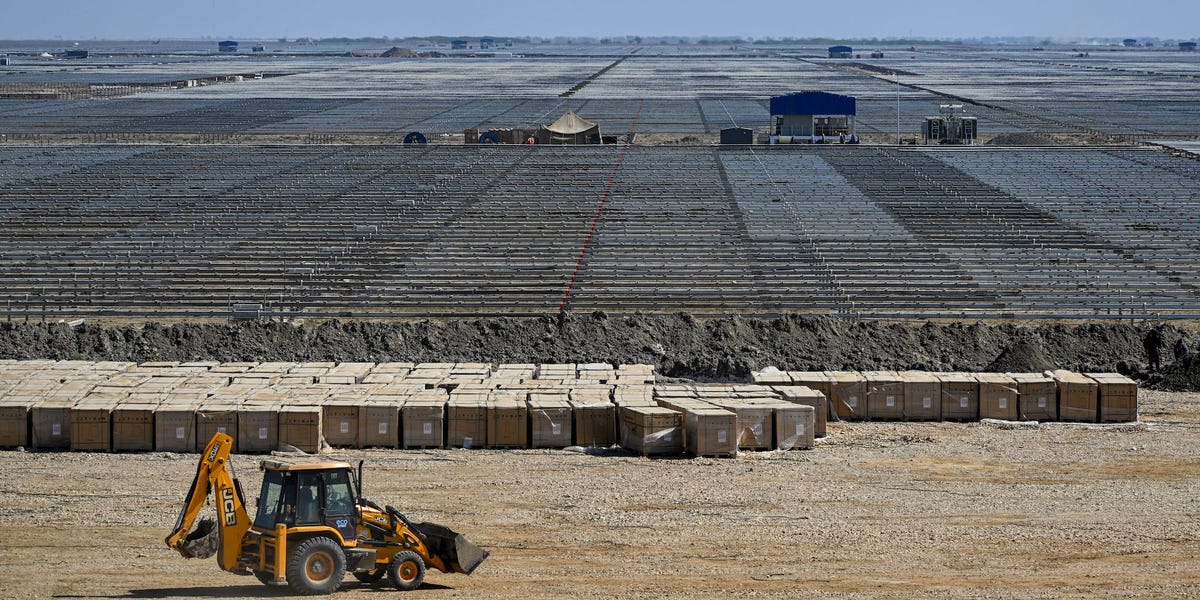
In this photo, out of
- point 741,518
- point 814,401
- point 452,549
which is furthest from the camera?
point 814,401

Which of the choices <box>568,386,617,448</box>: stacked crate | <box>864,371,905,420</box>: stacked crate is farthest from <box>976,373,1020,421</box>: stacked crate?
<box>568,386,617,448</box>: stacked crate

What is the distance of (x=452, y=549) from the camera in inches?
593

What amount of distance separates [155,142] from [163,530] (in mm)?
58560

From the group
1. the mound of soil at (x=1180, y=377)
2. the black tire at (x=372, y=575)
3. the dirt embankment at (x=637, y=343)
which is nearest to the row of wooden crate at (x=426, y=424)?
the dirt embankment at (x=637, y=343)

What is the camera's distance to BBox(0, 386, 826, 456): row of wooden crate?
21.2m

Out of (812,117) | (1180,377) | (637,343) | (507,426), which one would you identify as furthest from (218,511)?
(812,117)

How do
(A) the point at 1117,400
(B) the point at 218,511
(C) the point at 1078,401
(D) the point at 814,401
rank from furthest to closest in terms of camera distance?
(C) the point at 1078,401 < (A) the point at 1117,400 < (D) the point at 814,401 < (B) the point at 218,511

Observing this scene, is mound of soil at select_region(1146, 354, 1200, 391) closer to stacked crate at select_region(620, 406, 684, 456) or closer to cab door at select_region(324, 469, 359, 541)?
stacked crate at select_region(620, 406, 684, 456)

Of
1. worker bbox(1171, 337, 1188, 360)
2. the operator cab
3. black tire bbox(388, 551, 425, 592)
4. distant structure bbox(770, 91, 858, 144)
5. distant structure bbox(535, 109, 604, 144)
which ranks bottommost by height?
black tire bbox(388, 551, 425, 592)

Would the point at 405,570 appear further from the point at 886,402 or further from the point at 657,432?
the point at 886,402

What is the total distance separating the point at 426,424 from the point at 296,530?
7.34 metres

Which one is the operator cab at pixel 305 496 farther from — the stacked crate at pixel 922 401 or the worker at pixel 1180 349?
the worker at pixel 1180 349

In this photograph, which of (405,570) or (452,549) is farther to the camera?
(452,549)

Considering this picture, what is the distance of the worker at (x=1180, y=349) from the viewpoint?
2850 cm
